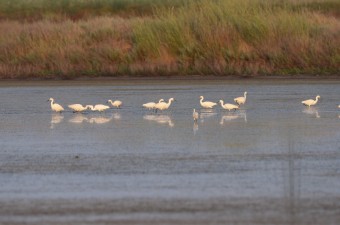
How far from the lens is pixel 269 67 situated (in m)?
27.9

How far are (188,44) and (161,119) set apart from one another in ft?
38.1

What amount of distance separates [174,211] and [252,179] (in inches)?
72.5

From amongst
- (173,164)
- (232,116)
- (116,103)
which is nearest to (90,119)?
(116,103)

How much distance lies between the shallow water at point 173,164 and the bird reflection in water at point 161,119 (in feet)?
0.14

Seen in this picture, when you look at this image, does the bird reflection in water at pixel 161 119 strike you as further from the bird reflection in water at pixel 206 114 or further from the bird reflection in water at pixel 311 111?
the bird reflection in water at pixel 311 111

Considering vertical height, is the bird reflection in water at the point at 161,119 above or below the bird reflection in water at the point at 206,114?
above

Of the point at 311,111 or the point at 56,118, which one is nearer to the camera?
the point at 56,118

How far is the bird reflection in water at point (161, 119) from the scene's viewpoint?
1718cm

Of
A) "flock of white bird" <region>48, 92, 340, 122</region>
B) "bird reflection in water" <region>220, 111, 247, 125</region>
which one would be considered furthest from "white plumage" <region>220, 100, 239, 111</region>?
"bird reflection in water" <region>220, 111, 247, 125</region>

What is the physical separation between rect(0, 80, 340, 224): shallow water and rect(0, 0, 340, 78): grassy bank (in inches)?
266

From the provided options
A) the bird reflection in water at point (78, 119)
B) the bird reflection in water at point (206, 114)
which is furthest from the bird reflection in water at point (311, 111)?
the bird reflection in water at point (78, 119)

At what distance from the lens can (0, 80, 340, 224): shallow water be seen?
970cm

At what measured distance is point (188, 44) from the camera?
96.3ft

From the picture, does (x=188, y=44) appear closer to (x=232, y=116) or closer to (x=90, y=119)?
(x=232, y=116)
